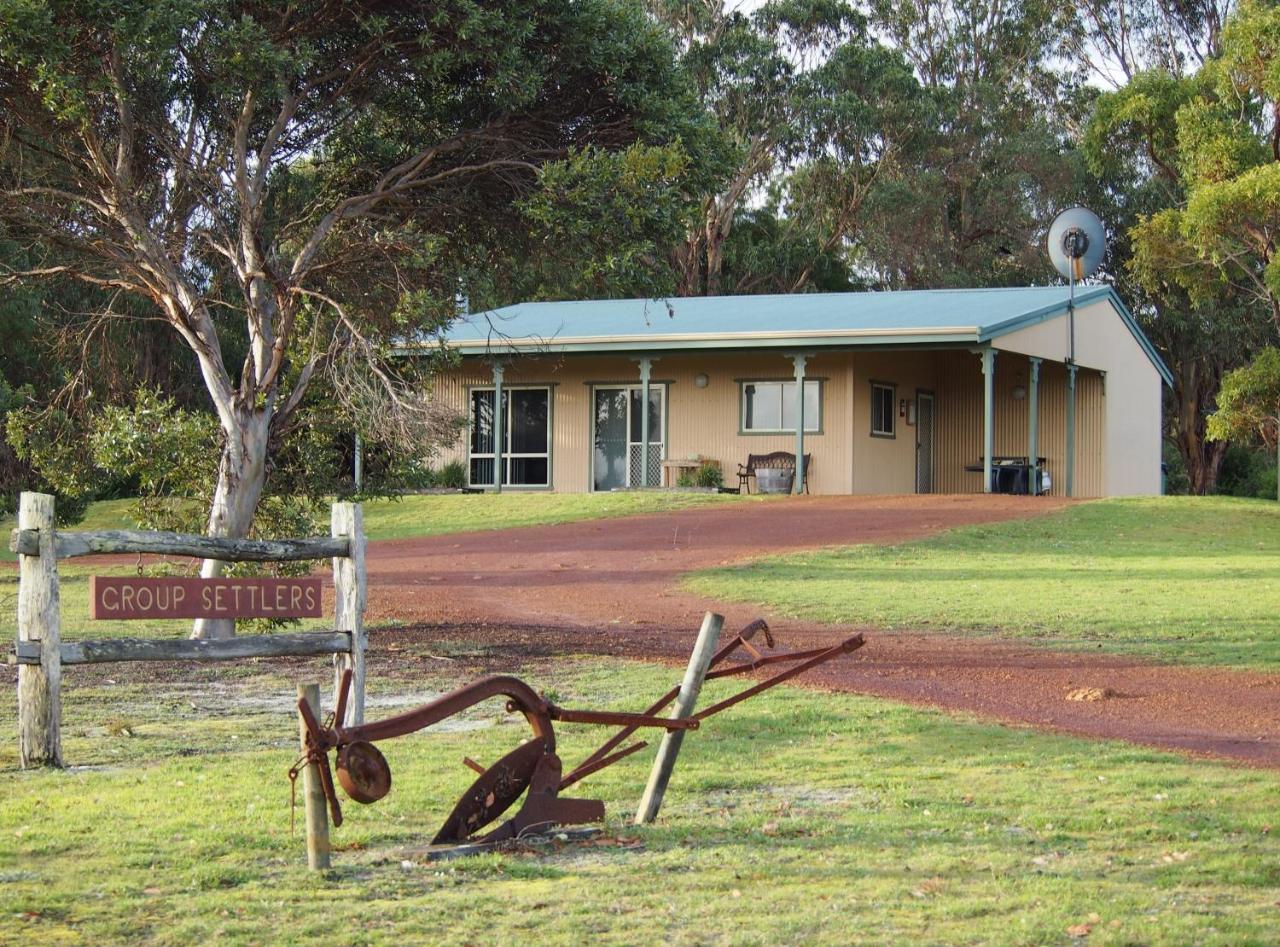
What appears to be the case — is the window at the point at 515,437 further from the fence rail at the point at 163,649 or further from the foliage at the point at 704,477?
the fence rail at the point at 163,649

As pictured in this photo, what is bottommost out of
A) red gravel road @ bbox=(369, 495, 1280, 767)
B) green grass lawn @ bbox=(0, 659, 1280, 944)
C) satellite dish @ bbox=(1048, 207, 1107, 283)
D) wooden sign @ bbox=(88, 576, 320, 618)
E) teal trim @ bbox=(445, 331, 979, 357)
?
green grass lawn @ bbox=(0, 659, 1280, 944)

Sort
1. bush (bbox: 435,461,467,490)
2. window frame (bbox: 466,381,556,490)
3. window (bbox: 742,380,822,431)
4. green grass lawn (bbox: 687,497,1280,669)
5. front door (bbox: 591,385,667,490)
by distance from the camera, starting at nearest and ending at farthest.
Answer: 1. green grass lawn (bbox: 687,497,1280,669)
2. window (bbox: 742,380,822,431)
3. front door (bbox: 591,385,667,490)
4. bush (bbox: 435,461,467,490)
5. window frame (bbox: 466,381,556,490)

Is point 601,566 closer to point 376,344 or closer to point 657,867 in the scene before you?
point 376,344

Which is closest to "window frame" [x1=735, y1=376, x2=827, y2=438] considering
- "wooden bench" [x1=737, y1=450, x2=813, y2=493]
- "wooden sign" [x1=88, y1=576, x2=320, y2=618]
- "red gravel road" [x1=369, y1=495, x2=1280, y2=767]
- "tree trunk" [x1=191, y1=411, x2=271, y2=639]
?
"wooden bench" [x1=737, y1=450, x2=813, y2=493]

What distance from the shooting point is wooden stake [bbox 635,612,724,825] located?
22.4ft

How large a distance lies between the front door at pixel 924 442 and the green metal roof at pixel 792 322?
1994 millimetres

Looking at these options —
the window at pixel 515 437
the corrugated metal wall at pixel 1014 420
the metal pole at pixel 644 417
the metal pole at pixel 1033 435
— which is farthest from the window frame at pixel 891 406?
the window at pixel 515 437

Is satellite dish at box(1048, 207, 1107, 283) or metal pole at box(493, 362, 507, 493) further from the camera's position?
satellite dish at box(1048, 207, 1107, 283)

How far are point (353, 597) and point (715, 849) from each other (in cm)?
392

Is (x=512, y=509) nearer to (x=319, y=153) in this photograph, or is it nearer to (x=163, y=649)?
(x=319, y=153)

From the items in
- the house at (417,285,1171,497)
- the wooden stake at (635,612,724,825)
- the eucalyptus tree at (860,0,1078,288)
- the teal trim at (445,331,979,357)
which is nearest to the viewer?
the wooden stake at (635,612,724,825)

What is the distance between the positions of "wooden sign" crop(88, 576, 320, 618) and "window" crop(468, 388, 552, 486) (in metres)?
23.3

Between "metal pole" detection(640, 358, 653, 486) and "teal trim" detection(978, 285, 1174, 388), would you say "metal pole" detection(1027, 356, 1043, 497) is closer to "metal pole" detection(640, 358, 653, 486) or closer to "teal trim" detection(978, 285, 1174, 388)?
"teal trim" detection(978, 285, 1174, 388)

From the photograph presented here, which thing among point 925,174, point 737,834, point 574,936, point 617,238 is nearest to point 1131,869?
point 737,834
